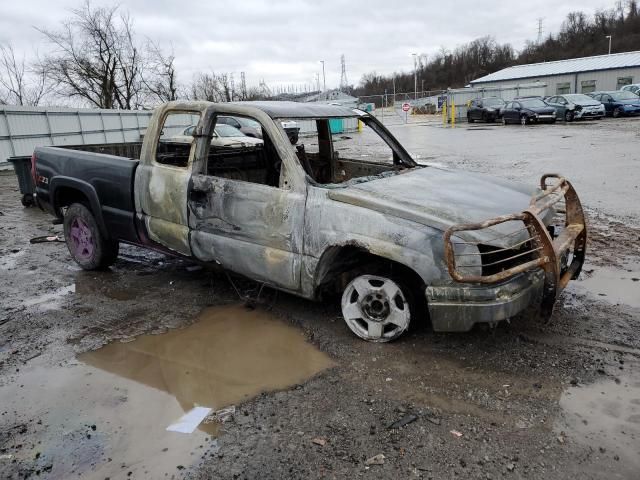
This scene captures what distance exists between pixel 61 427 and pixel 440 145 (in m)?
18.3

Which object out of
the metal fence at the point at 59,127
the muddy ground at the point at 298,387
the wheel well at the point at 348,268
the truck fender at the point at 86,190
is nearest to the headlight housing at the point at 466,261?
the wheel well at the point at 348,268

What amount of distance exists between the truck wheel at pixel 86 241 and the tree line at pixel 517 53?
280ft

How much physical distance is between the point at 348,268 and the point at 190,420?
1.59 m

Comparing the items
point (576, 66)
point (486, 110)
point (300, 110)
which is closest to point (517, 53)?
point (576, 66)

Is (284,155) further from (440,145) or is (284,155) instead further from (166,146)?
(440,145)

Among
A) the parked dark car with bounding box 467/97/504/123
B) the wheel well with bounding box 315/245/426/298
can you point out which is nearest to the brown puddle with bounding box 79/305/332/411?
the wheel well with bounding box 315/245/426/298

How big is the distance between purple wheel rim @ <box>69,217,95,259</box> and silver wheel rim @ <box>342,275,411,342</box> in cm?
326

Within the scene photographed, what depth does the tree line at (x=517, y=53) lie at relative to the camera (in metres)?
78.1

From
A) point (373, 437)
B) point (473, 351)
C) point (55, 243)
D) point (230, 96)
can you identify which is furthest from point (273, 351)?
point (230, 96)

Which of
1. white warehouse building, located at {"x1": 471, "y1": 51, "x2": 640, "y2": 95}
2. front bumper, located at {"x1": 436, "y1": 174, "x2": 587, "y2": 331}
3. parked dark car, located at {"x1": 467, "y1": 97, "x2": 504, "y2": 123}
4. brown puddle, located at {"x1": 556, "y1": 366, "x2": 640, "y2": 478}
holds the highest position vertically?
white warehouse building, located at {"x1": 471, "y1": 51, "x2": 640, "y2": 95}

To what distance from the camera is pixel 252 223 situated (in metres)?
3.95

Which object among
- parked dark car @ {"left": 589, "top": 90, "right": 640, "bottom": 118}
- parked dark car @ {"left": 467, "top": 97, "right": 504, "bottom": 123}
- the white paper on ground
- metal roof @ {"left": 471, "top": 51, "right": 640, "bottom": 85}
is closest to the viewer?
the white paper on ground

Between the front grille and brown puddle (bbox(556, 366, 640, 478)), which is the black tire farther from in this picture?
brown puddle (bbox(556, 366, 640, 478))

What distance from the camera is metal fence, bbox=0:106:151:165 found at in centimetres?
1762
